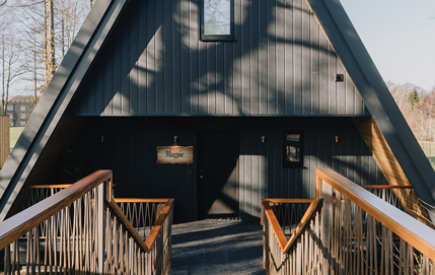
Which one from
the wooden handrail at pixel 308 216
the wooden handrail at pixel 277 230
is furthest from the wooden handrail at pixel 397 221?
the wooden handrail at pixel 277 230

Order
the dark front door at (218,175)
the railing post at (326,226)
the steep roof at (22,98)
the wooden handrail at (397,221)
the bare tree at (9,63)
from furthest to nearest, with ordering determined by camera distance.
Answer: the steep roof at (22,98), the bare tree at (9,63), the dark front door at (218,175), the railing post at (326,226), the wooden handrail at (397,221)

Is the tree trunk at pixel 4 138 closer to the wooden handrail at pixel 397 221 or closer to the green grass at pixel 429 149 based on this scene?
the wooden handrail at pixel 397 221

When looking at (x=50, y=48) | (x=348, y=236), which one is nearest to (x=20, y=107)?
(x=50, y=48)

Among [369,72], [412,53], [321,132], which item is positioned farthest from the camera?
[412,53]

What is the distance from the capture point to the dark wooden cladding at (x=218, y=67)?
4.56 m

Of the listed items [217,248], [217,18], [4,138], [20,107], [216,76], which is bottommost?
[217,248]

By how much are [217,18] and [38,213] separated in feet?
14.4

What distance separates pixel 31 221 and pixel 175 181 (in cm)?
537

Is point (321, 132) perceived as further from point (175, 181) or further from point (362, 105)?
point (175, 181)

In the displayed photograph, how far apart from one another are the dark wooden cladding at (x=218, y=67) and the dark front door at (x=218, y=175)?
6.35 ft

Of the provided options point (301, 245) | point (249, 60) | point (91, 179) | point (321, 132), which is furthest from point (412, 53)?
point (91, 179)

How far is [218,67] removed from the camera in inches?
181

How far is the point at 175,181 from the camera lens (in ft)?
20.7

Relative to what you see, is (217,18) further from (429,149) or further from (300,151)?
(429,149)
